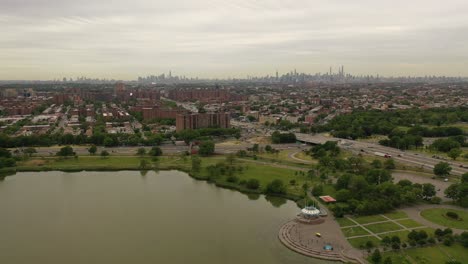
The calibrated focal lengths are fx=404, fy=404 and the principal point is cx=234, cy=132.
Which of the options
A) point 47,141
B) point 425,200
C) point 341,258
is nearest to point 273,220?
point 341,258

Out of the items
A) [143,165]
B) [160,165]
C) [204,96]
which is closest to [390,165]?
[160,165]

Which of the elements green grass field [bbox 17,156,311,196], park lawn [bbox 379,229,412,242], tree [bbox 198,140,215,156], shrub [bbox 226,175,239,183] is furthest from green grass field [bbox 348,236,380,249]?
tree [bbox 198,140,215,156]

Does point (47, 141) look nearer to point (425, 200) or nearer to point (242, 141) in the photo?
point (242, 141)

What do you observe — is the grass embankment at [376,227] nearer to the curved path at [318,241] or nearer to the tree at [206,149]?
the curved path at [318,241]

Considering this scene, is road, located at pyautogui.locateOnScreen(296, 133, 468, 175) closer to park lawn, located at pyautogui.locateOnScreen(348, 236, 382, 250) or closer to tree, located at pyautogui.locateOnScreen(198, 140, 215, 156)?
tree, located at pyautogui.locateOnScreen(198, 140, 215, 156)

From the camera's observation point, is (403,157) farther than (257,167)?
Yes
